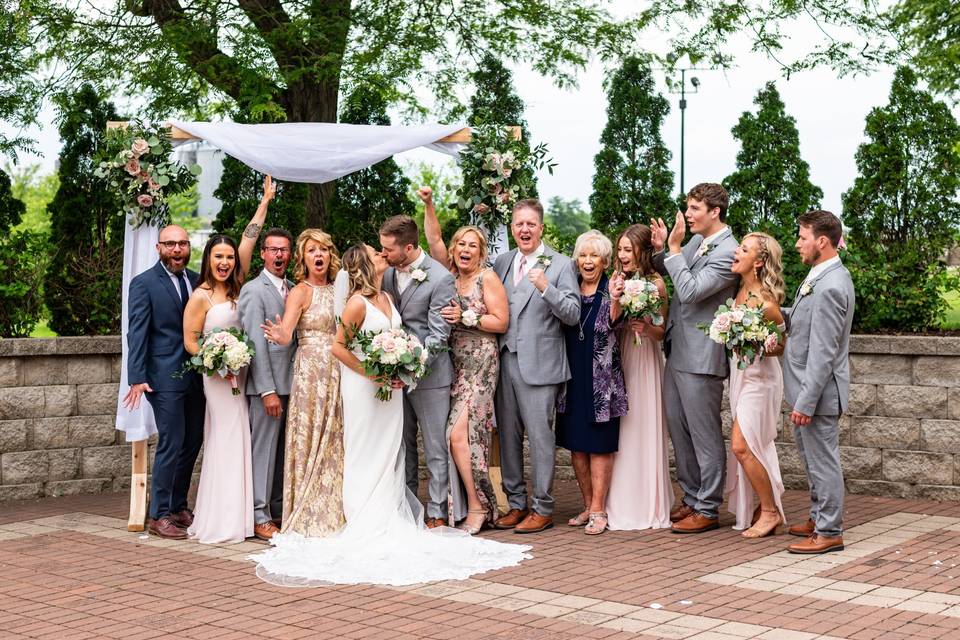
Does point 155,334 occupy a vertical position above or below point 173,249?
below

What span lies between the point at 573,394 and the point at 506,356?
55 centimetres

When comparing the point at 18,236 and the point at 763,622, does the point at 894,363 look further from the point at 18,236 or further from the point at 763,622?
the point at 18,236

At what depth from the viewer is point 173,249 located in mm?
8203

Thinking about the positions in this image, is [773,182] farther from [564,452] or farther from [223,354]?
[223,354]

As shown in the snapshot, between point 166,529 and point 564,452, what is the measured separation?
3958 millimetres

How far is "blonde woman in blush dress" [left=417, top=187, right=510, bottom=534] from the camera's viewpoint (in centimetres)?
809

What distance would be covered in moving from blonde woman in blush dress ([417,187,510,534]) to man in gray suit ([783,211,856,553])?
2047mm

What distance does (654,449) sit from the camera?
821 centimetres

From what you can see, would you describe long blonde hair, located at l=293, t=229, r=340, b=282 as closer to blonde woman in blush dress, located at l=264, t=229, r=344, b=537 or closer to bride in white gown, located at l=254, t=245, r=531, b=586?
blonde woman in blush dress, located at l=264, t=229, r=344, b=537

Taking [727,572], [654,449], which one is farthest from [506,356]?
[727,572]

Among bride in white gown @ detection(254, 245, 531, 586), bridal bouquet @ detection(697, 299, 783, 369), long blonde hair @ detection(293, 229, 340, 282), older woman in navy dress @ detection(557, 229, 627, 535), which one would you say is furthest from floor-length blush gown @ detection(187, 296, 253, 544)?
bridal bouquet @ detection(697, 299, 783, 369)

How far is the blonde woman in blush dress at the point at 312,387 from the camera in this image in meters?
7.93

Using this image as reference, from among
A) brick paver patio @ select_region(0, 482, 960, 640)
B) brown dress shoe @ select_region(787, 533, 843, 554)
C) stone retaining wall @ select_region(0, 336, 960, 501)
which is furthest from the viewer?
stone retaining wall @ select_region(0, 336, 960, 501)

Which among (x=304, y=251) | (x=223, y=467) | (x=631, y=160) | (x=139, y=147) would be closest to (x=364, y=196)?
(x=631, y=160)
